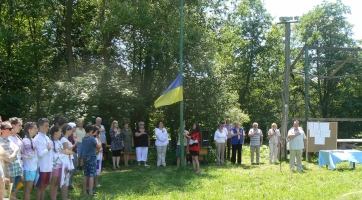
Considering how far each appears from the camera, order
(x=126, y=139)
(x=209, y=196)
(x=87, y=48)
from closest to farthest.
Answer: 1. (x=209, y=196)
2. (x=126, y=139)
3. (x=87, y=48)

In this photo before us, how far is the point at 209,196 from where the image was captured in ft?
33.8

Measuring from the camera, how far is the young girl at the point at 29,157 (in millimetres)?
8353

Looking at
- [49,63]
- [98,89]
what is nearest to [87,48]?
[49,63]

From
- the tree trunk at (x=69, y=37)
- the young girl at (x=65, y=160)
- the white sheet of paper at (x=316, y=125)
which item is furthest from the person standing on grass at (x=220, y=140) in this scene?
the young girl at (x=65, y=160)

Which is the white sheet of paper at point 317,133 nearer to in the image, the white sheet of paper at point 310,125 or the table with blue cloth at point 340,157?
the white sheet of paper at point 310,125

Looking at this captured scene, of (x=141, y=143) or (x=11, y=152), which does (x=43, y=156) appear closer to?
(x=11, y=152)

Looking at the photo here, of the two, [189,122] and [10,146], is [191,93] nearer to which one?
[189,122]

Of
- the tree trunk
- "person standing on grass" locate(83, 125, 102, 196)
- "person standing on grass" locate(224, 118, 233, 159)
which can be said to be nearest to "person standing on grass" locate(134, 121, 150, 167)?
"person standing on grass" locate(224, 118, 233, 159)

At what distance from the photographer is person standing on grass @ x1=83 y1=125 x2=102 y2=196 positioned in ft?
32.7

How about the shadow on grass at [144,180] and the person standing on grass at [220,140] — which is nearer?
the shadow on grass at [144,180]

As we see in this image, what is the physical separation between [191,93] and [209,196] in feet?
34.1

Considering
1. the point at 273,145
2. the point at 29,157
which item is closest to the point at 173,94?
the point at 273,145

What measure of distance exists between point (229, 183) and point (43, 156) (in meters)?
5.51

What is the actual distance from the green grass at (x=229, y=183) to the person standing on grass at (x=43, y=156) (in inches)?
55.9
